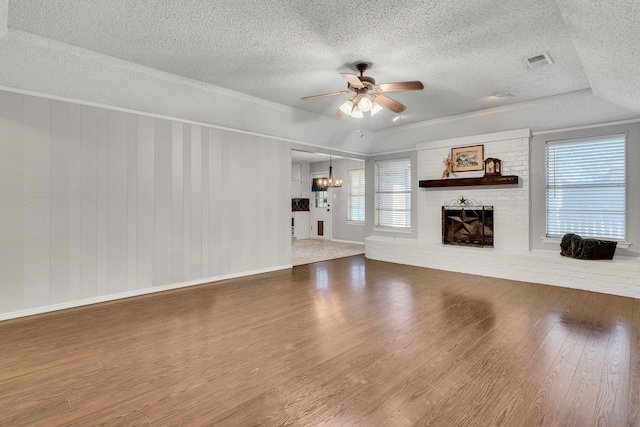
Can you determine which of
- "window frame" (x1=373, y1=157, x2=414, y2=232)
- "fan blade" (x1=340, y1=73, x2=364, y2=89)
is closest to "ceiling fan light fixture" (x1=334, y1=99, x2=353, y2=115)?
"fan blade" (x1=340, y1=73, x2=364, y2=89)

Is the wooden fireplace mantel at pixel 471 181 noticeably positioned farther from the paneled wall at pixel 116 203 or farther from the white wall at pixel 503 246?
the paneled wall at pixel 116 203

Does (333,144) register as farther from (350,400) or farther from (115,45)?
(350,400)

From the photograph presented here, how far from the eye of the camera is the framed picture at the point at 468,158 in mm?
5938

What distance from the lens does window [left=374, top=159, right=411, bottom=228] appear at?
7375mm

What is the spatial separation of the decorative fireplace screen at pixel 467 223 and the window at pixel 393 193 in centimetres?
113

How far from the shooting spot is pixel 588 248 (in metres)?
4.63

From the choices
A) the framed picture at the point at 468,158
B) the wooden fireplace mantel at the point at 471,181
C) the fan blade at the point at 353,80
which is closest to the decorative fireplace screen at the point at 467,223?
the wooden fireplace mantel at the point at 471,181

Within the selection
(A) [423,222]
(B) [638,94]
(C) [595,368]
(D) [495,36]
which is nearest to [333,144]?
(A) [423,222]

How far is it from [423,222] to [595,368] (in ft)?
14.9

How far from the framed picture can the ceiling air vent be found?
2.40 metres

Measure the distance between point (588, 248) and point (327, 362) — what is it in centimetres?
450

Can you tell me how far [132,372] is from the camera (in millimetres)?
2316

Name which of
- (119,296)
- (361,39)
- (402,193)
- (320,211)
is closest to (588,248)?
(402,193)

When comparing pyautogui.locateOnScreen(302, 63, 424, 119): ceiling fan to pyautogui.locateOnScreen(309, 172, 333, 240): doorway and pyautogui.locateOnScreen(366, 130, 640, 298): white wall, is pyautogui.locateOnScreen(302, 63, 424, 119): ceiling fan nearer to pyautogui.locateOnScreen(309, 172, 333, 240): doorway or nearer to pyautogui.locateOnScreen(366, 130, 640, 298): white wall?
pyautogui.locateOnScreen(366, 130, 640, 298): white wall
